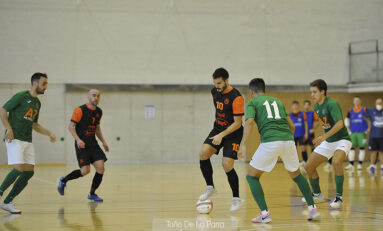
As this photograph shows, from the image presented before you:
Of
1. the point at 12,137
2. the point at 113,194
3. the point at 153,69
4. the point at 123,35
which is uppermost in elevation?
the point at 123,35

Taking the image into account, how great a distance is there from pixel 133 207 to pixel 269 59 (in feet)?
43.7

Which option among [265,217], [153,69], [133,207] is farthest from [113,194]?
[153,69]

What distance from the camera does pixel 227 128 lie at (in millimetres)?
6453

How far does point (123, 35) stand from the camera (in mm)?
18406

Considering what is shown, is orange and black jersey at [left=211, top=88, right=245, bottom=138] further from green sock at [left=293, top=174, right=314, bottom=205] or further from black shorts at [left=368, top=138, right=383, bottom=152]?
black shorts at [left=368, top=138, right=383, bottom=152]

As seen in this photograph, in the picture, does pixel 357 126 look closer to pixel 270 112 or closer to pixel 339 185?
pixel 339 185

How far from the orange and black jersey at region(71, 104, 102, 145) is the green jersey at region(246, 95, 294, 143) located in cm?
311

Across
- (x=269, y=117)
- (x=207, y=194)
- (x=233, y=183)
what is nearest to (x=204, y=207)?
(x=207, y=194)

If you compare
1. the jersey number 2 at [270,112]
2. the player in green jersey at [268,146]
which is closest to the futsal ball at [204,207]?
the player in green jersey at [268,146]

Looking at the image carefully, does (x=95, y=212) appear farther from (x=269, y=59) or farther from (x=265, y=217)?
(x=269, y=59)

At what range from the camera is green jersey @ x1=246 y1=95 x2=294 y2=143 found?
5578mm

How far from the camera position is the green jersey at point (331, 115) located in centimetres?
663

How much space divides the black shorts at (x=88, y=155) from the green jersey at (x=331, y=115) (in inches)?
138

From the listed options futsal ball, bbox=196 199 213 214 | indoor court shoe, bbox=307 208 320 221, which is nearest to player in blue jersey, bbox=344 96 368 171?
futsal ball, bbox=196 199 213 214
